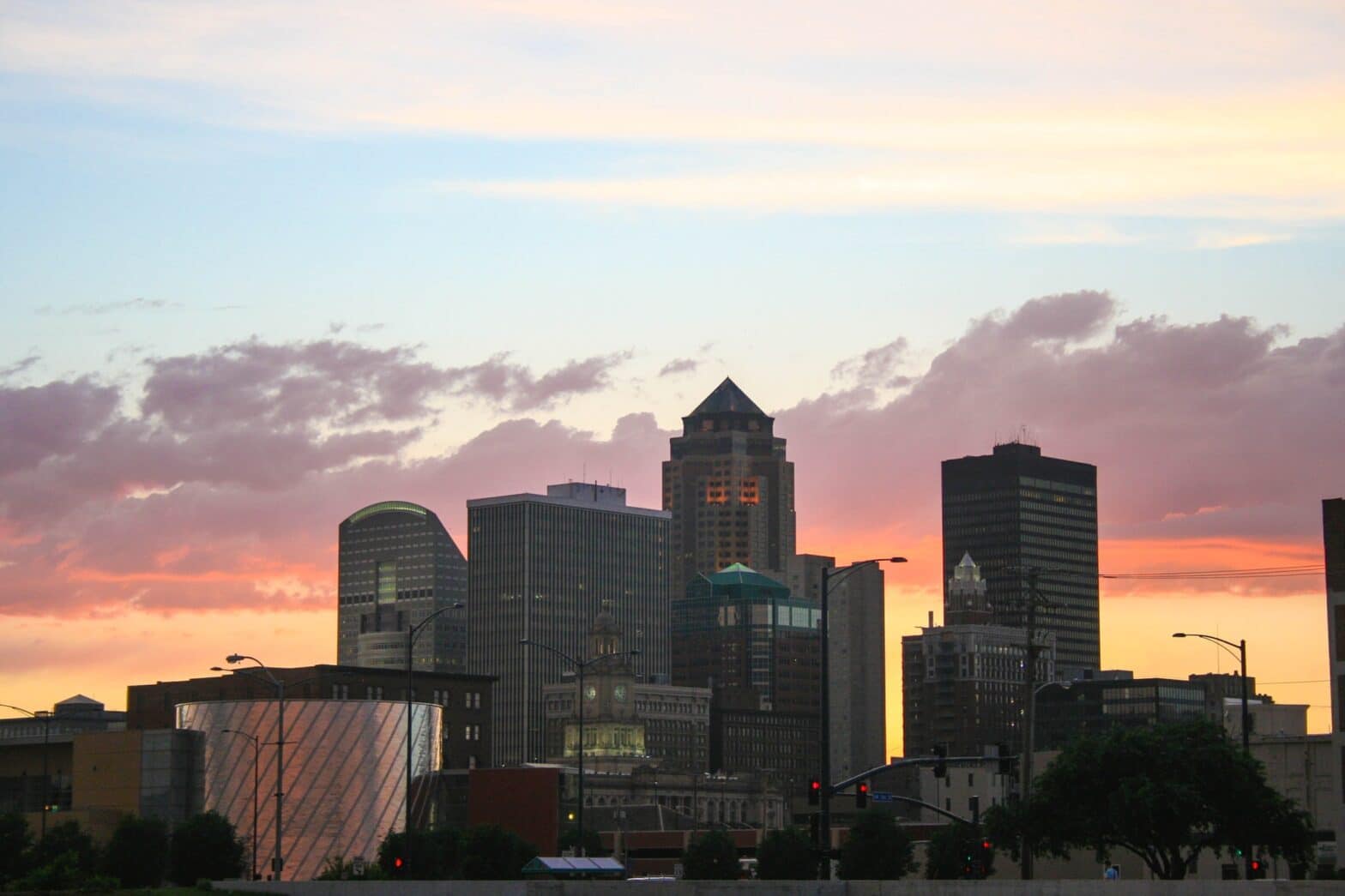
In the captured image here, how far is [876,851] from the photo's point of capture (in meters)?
149

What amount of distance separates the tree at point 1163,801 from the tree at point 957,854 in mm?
2254

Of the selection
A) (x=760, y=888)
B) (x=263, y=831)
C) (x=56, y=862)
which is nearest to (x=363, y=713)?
(x=263, y=831)

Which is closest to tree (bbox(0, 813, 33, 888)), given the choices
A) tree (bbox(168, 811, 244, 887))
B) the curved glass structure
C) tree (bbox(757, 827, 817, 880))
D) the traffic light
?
tree (bbox(168, 811, 244, 887))

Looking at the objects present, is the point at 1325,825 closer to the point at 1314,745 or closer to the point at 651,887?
the point at 1314,745

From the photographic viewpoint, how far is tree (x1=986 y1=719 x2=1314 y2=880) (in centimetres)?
9094

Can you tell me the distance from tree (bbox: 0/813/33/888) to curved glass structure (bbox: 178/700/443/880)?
56.4 metres

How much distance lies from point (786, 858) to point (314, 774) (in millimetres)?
50659

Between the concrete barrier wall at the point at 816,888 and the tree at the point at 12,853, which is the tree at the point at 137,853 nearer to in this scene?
the tree at the point at 12,853

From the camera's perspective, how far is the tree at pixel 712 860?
511ft

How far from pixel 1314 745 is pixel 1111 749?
42255 mm

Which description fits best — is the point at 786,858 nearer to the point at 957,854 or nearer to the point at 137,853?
the point at 957,854

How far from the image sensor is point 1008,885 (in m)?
73.1

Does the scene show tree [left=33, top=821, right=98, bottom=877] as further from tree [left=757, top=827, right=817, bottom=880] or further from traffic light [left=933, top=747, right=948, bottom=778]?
traffic light [left=933, top=747, right=948, bottom=778]

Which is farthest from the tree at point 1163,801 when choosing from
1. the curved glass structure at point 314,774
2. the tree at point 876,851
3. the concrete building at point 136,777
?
the concrete building at point 136,777
